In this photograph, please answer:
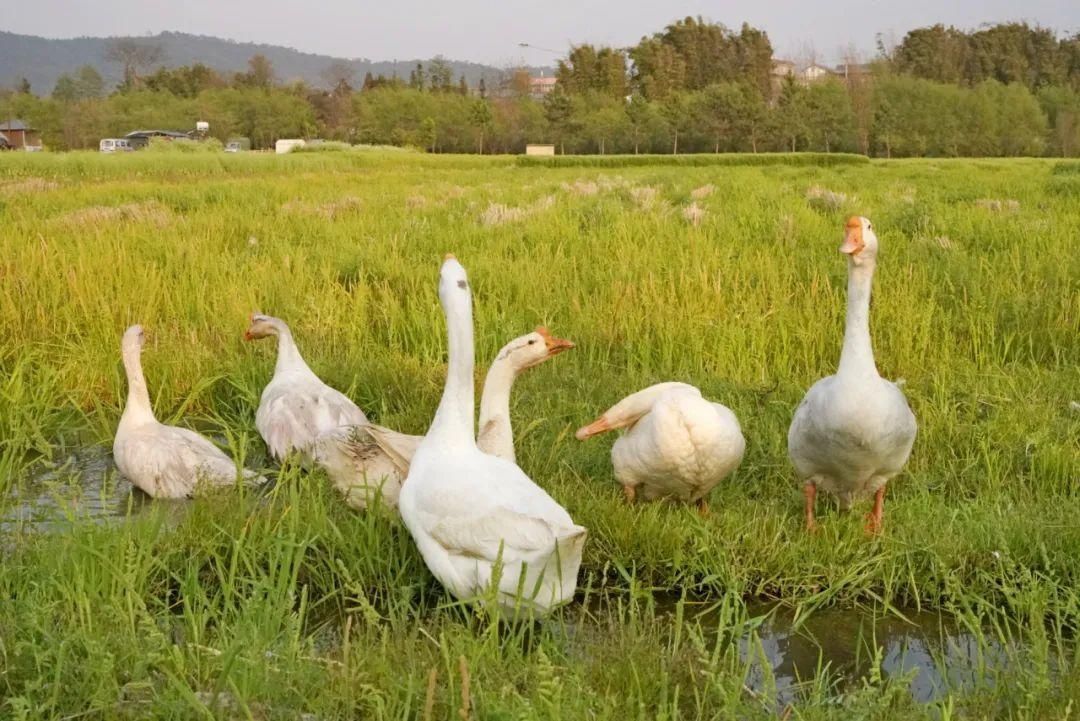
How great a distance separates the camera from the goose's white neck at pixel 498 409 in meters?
4.18

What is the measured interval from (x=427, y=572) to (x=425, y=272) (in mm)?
4585

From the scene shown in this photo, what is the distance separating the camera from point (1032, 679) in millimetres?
2455

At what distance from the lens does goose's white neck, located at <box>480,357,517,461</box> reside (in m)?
4.18

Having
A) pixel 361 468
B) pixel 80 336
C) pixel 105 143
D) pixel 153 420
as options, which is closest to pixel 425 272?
pixel 80 336

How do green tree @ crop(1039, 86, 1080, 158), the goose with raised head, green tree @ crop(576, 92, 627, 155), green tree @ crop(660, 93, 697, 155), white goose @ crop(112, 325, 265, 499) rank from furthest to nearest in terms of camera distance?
green tree @ crop(576, 92, 627, 155) → green tree @ crop(660, 93, 697, 155) → green tree @ crop(1039, 86, 1080, 158) → the goose with raised head → white goose @ crop(112, 325, 265, 499)

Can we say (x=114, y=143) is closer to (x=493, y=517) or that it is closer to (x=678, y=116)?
(x=678, y=116)

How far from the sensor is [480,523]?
3.02m

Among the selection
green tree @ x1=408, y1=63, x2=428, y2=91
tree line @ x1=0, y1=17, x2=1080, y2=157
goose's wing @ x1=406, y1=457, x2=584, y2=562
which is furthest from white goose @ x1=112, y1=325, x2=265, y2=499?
green tree @ x1=408, y1=63, x2=428, y2=91

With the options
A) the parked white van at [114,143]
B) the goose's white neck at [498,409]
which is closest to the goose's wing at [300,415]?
the goose's white neck at [498,409]

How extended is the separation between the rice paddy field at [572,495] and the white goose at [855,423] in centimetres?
17

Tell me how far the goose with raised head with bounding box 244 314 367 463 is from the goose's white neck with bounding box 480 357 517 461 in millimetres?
691

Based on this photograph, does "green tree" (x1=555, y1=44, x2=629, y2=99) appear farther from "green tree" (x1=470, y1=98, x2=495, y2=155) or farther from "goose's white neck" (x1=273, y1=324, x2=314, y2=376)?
"goose's white neck" (x1=273, y1=324, x2=314, y2=376)

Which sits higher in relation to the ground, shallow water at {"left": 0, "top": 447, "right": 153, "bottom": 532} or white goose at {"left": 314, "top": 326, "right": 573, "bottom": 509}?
white goose at {"left": 314, "top": 326, "right": 573, "bottom": 509}

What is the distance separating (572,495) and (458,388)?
788mm
